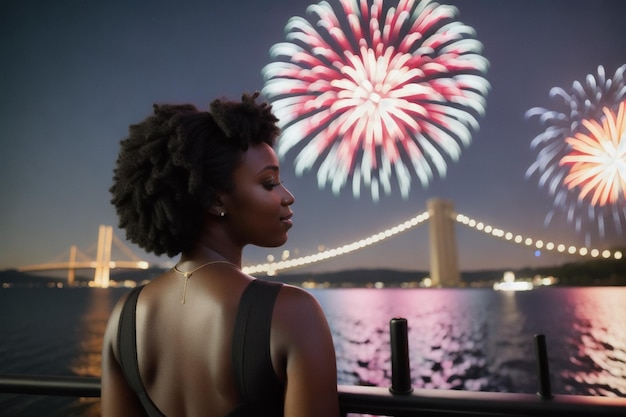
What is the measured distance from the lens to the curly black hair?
0.94 m

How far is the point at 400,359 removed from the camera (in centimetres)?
105

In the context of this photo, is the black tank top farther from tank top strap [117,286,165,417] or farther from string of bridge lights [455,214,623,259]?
string of bridge lights [455,214,623,259]

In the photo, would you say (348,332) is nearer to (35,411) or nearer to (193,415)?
(35,411)

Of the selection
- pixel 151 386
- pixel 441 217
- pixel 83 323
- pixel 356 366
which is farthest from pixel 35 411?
pixel 441 217

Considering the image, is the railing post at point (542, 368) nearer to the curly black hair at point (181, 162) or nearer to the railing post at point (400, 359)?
the railing post at point (400, 359)

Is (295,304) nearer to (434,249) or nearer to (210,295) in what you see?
(210,295)

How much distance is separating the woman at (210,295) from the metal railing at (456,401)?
25 centimetres

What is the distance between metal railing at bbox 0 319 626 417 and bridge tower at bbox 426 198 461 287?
154 ft

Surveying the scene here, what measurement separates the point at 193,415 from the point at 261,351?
0.21 metres

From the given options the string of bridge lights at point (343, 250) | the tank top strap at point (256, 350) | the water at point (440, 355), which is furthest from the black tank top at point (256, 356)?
the string of bridge lights at point (343, 250)

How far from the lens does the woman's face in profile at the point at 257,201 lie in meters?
0.96

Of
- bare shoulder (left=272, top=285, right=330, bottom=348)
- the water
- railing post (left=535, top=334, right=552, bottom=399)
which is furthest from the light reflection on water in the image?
bare shoulder (left=272, top=285, right=330, bottom=348)

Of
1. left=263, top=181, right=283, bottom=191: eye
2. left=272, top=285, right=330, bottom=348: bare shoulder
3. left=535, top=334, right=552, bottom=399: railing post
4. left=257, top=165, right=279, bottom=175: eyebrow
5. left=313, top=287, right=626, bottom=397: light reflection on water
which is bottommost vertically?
left=313, top=287, right=626, bottom=397: light reflection on water

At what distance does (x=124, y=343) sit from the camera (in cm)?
96
